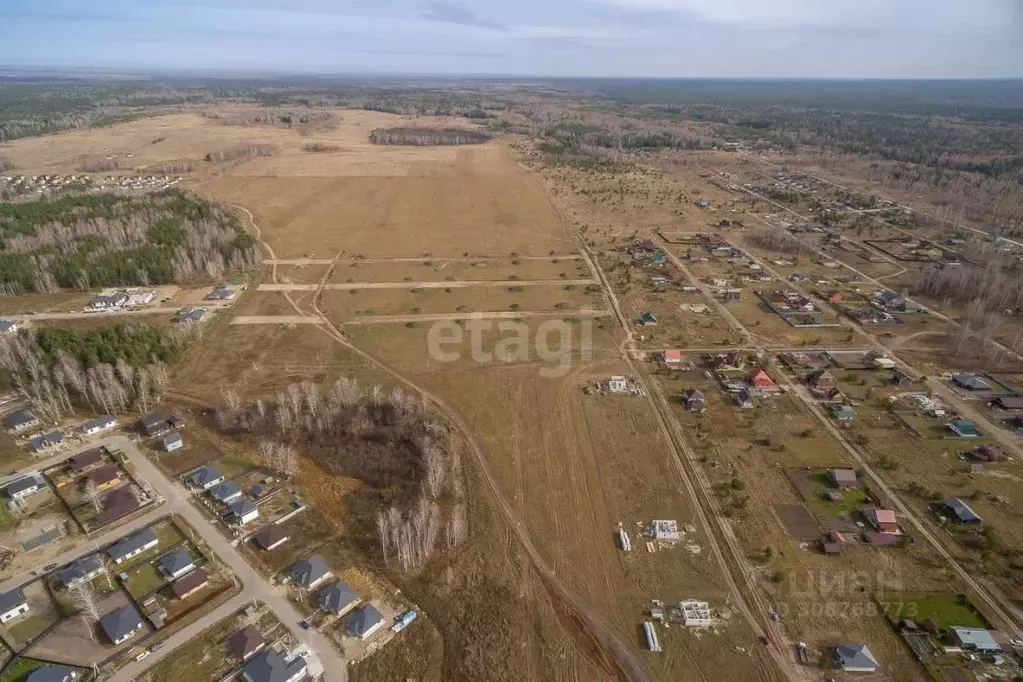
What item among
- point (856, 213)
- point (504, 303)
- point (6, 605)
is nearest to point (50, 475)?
point (6, 605)

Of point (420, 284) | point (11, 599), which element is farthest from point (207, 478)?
point (420, 284)

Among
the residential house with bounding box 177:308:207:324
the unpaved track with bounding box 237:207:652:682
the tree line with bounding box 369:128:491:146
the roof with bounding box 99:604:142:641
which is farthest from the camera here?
the tree line with bounding box 369:128:491:146

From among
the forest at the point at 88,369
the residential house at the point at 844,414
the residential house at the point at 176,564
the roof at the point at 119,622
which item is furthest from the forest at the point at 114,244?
the residential house at the point at 844,414

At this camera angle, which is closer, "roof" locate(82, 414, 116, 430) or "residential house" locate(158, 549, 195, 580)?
"residential house" locate(158, 549, 195, 580)

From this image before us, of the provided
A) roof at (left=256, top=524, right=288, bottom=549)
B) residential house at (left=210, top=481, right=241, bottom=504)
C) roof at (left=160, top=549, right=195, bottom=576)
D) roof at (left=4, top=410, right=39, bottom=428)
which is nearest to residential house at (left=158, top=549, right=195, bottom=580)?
roof at (left=160, top=549, right=195, bottom=576)

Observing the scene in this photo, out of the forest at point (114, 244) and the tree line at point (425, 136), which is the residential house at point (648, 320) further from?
the tree line at point (425, 136)

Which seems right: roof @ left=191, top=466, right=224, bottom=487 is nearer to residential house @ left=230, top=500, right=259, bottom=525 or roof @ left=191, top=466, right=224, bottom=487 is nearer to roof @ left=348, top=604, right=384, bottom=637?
residential house @ left=230, top=500, right=259, bottom=525

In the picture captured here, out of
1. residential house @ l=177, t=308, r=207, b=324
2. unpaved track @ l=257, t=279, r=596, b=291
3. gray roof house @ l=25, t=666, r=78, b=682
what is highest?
unpaved track @ l=257, t=279, r=596, b=291
